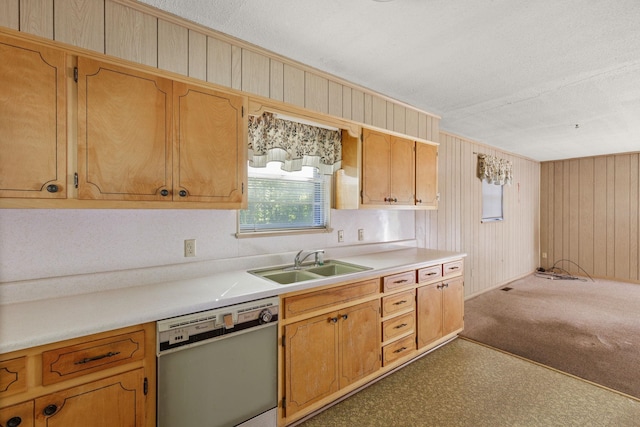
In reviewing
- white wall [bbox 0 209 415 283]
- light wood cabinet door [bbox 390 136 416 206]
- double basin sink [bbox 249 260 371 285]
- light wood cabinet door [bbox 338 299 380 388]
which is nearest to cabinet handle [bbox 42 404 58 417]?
white wall [bbox 0 209 415 283]

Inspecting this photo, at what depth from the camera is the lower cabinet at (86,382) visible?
1167mm

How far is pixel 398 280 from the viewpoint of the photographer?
2.60m

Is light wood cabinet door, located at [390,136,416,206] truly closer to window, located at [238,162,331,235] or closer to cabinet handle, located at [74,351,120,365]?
window, located at [238,162,331,235]

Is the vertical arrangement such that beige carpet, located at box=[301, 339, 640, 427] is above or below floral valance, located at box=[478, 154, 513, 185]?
below

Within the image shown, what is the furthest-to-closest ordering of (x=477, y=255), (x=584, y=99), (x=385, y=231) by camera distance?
(x=477, y=255)
(x=385, y=231)
(x=584, y=99)

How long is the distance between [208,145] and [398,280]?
1.83 metres

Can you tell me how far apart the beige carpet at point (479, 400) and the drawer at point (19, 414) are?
1.48 metres

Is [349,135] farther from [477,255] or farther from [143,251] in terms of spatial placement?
[477,255]

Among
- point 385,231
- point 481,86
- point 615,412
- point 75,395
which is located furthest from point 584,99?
point 75,395

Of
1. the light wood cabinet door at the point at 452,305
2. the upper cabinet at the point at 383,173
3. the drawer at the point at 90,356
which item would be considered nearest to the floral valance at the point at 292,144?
the upper cabinet at the point at 383,173

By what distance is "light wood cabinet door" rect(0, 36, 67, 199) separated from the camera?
4.34ft

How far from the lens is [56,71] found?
1428 mm

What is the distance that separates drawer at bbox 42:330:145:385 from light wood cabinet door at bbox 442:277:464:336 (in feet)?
8.81

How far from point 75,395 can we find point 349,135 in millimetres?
2445
